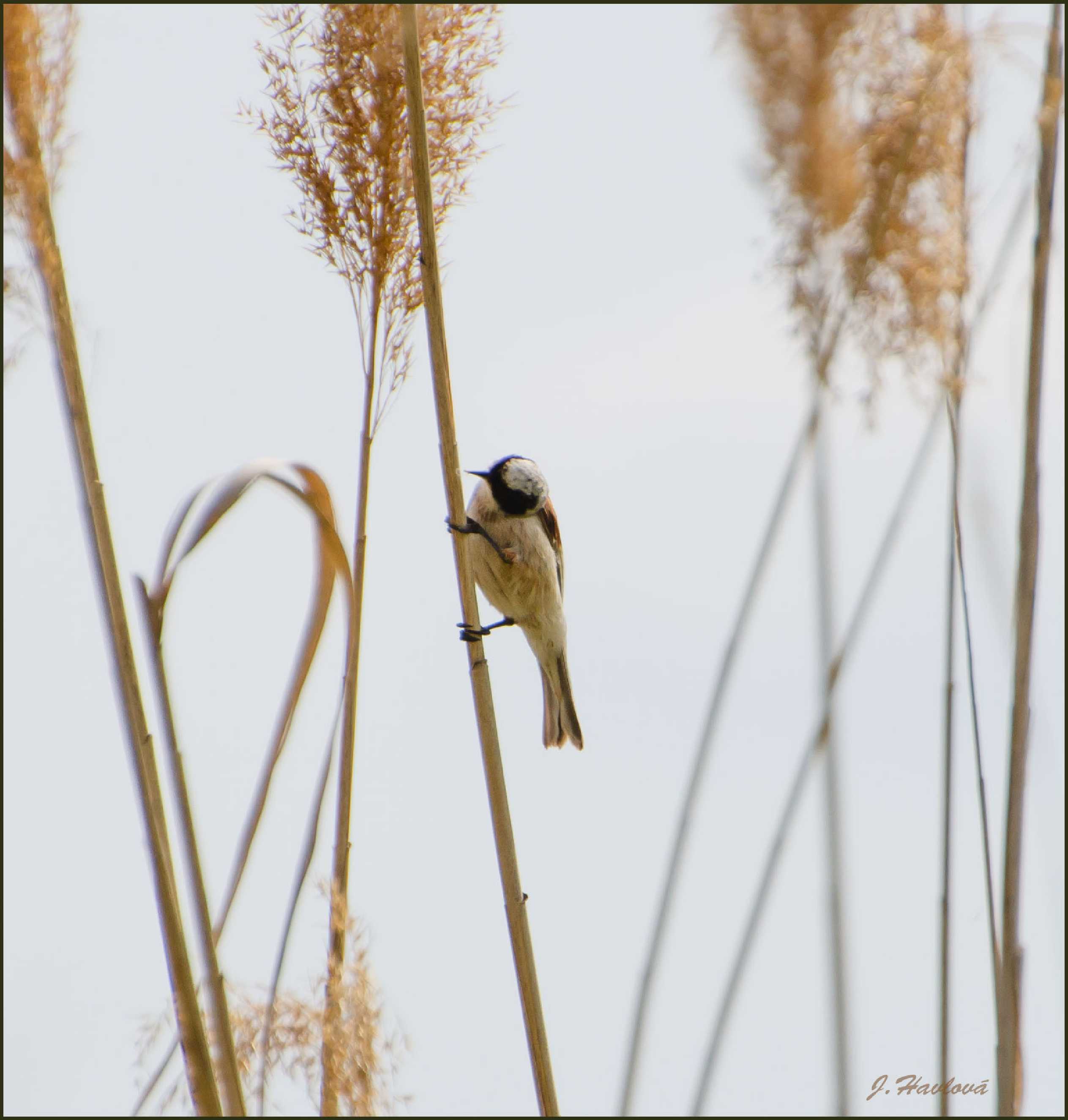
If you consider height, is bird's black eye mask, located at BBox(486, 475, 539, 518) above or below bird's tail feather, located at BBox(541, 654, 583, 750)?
above

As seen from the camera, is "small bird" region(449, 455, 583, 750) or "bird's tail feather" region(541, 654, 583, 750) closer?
"small bird" region(449, 455, 583, 750)

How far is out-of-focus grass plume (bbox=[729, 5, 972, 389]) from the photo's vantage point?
1.40m

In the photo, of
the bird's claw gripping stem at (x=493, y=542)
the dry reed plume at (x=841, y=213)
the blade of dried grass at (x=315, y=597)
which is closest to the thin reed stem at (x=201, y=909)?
the blade of dried grass at (x=315, y=597)

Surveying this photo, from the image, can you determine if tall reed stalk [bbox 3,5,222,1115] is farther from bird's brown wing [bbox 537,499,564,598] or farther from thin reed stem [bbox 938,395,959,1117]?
bird's brown wing [bbox 537,499,564,598]

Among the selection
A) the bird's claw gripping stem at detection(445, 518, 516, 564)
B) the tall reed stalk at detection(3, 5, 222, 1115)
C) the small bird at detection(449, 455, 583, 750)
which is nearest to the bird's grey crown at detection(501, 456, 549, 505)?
the small bird at detection(449, 455, 583, 750)

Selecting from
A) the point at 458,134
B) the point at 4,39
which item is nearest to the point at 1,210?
the point at 4,39

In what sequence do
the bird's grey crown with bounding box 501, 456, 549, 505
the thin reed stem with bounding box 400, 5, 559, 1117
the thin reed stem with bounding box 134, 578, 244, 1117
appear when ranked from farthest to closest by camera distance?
the bird's grey crown with bounding box 501, 456, 549, 505 < the thin reed stem with bounding box 400, 5, 559, 1117 < the thin reed stem with bounding box 134, 578, 244, 1117

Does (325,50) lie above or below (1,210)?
above

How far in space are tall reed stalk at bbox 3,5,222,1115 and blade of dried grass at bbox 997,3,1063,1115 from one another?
108 cm

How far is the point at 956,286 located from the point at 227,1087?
1.38m

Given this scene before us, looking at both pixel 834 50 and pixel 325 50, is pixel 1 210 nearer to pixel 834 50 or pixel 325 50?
pixel 325 50

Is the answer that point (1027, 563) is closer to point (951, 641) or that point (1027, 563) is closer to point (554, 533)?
point (951, 641)

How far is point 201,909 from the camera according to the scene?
125cm

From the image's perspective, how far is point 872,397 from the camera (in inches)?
58.4
